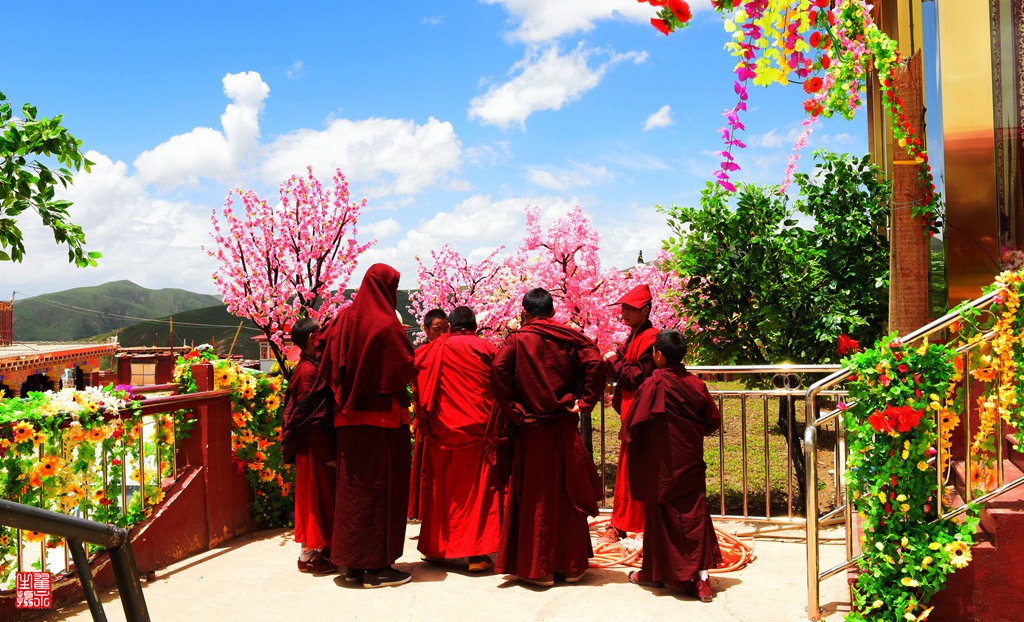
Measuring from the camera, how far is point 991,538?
4.41m

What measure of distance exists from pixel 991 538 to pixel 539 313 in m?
3.02

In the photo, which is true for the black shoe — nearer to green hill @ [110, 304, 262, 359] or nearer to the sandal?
the sandal

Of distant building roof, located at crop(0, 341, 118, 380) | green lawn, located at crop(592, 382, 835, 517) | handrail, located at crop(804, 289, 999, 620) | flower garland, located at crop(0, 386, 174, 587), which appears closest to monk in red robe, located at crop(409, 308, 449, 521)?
flower garland, located at crop(0, 386, 174, 587)

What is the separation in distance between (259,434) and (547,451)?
9.78 feet

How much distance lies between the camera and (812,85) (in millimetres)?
A: 6289

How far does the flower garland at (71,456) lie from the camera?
188 inches

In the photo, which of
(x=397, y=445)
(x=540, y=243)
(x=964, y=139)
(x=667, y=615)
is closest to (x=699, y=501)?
(x=667, y=615)

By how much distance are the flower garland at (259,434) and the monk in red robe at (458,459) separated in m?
1.67

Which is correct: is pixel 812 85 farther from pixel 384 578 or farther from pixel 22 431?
pixel 22 431

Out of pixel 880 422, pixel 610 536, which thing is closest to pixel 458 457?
pixel 610 536

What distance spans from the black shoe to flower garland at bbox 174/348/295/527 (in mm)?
1697

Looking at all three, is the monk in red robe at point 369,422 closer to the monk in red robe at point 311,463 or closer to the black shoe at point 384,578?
the black shoe at point 384,578

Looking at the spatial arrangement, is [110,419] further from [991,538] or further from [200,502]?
[991,538]

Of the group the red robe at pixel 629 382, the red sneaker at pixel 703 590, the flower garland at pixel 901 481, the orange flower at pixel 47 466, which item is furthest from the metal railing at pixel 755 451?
the orange flower at pixel 47 466
